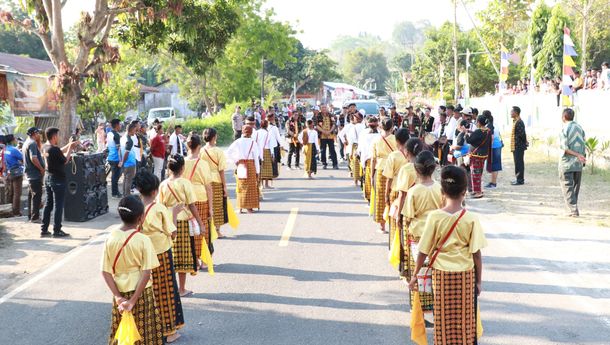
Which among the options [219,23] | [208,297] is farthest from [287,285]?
[219,23]

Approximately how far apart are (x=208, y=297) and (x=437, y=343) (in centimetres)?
313

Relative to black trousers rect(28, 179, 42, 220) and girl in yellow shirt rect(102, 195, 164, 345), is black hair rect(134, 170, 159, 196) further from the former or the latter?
black trousers rect(28, 179, 42, 220)

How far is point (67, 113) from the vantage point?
50.9ft

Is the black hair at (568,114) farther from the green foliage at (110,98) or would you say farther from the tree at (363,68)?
the tree at (363,68)

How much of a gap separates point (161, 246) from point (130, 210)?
1069 millimetres

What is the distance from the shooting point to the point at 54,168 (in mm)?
10367

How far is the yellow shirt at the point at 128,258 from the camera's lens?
4.50 metres

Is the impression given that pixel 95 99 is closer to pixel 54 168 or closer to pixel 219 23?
pixel 219 23

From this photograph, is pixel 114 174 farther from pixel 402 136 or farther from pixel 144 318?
pixel 144 318

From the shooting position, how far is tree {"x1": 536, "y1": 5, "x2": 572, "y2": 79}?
1378 inches

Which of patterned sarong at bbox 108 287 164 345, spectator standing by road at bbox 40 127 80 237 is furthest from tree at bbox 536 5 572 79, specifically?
patterned sarong at bbox 108 287 164 345

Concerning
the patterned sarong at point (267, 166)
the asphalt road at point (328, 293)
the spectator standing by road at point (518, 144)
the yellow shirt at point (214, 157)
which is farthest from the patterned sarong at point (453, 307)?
the spectator standing by road at point (518, 144)

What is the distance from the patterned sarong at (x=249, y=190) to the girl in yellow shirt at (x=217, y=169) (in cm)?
215

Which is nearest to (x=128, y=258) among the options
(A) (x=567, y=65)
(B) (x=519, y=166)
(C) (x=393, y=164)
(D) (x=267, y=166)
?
(C) (x=393, y=164)
